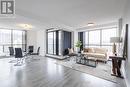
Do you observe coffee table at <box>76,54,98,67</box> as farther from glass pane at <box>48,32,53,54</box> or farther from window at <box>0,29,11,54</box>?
window at <box>0,29,11,54</box>

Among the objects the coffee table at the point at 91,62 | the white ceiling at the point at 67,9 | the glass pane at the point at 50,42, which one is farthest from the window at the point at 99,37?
the glass pane at the point at 50,42

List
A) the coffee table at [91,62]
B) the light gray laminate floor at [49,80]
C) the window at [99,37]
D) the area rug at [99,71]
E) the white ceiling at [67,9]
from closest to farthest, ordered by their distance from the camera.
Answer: the light gray laminate floor at [49,80] < the white ceiling at [67,9] < the area rug at [99,71] < the coffee table at [91,62] < the window at [99,37]

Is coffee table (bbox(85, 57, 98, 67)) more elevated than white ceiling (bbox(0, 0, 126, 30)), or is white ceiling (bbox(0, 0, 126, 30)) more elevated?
white ceiling (bbox(0, 0, 126, 30))

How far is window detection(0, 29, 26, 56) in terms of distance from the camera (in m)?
9.14

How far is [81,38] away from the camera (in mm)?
9594

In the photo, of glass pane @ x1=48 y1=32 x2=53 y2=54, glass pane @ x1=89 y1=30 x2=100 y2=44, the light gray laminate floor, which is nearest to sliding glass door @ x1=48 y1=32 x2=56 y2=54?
glass pane @ x1=48 y1=32 x2=53 y2=54

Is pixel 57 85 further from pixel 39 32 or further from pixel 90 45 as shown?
pixel 39 32

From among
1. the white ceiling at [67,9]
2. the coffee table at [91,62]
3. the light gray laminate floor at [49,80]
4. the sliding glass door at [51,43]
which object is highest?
the white ceiling at [67,9]

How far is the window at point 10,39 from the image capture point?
9.14 metres

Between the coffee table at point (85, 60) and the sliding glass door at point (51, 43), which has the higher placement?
the sliding glass door at point (51, 43)

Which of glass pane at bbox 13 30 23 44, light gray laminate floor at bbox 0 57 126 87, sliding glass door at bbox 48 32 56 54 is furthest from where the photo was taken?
glass pane at bbox 13 30 23 44

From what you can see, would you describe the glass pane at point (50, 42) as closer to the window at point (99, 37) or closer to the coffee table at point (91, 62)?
the window at point (99, 37)

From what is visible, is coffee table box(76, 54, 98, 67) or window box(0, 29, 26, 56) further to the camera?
window box(0, 29, 26, 56)

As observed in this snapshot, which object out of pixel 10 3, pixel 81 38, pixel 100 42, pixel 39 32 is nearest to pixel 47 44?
pixel 39 32
